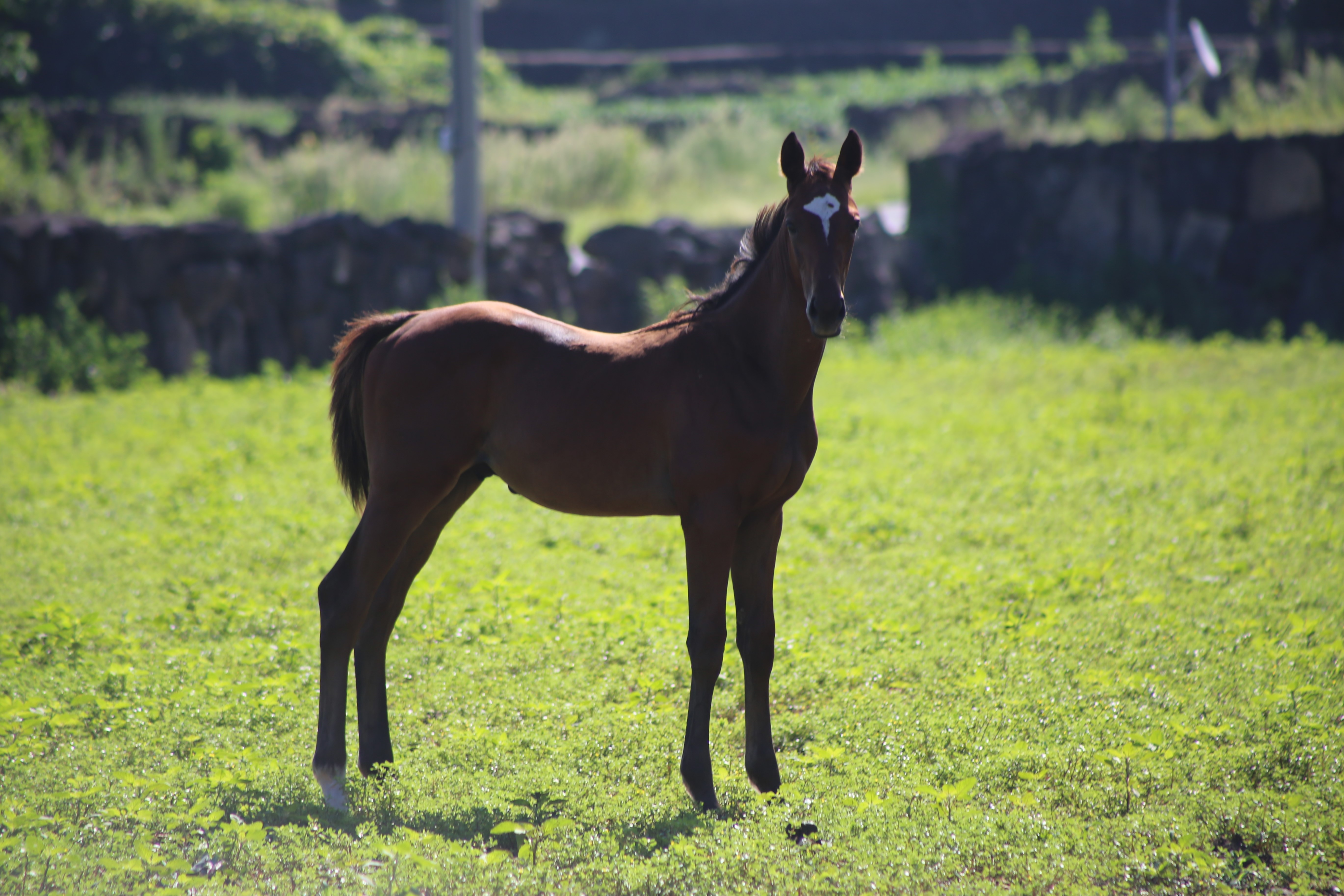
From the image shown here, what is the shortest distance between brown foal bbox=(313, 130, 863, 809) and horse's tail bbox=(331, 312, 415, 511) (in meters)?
0.09

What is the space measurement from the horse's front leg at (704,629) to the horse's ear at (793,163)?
3.80 feet

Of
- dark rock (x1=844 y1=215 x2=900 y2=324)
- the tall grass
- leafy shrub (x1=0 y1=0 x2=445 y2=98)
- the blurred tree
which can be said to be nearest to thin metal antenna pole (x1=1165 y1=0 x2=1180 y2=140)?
the tall grass

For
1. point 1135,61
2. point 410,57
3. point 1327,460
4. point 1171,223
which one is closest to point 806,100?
point 1135,61

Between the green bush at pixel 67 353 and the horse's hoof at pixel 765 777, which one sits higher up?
the green bush at pixel 67 353

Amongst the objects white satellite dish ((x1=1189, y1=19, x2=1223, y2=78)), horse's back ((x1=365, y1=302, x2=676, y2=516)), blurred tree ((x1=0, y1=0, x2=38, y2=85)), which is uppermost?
white satellite dish ((x1=1189, y1=19, x2=1223, y2=78))

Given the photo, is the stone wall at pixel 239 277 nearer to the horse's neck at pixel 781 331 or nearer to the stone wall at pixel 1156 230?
the stone wall at pixel 1156 230

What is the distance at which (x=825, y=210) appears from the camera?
371cm

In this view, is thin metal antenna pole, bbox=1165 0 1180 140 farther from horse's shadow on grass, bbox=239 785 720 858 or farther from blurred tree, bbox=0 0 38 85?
blurred tree, bbox=0 0 38 85

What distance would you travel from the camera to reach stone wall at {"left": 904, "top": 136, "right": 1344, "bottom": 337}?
1444cm

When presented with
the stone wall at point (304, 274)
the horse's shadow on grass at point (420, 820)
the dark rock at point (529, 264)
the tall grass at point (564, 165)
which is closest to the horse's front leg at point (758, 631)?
the horse's shadow on grass at point (420, 820)

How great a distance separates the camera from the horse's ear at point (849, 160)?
3.82 metres

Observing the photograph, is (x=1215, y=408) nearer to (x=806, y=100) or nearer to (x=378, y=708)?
(x=378, y=708)

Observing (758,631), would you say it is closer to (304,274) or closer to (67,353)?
(67,353)

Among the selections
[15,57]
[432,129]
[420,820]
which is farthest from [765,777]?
[432,129]
